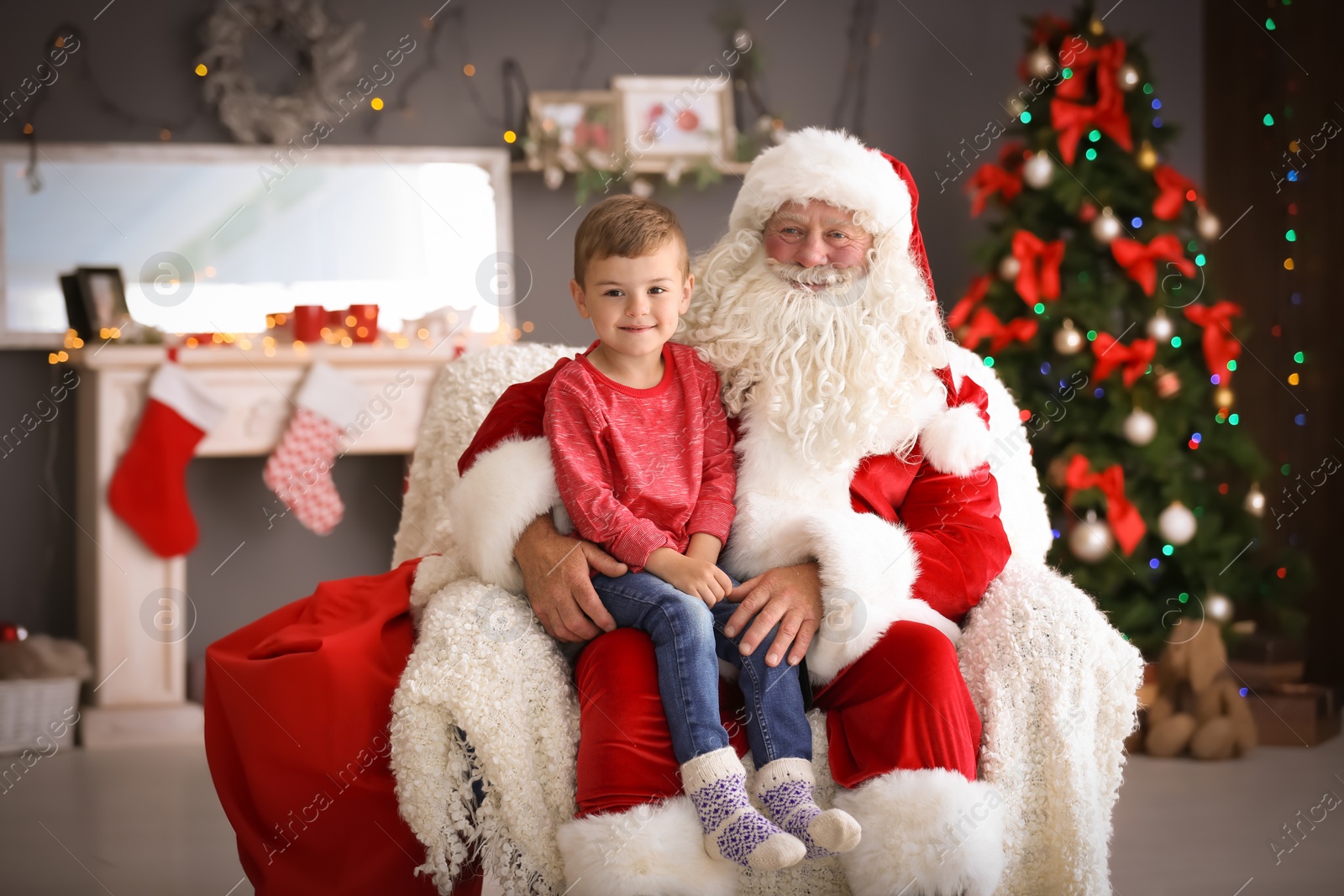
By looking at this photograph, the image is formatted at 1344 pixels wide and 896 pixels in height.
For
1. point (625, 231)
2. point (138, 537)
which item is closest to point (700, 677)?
point (625, 231)

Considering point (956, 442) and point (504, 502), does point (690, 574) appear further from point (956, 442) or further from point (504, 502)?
point (956, 442)

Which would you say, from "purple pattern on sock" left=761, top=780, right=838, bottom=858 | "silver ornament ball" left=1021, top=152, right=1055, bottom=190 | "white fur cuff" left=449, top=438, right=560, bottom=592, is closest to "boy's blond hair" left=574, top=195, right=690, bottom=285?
"white fur cuff" left=449, top=438, right=560, bottom=592

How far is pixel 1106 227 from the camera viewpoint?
379 centimetres

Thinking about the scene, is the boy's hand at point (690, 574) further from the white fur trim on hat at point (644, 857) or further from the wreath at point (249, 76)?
the wreath at point (249, 76)

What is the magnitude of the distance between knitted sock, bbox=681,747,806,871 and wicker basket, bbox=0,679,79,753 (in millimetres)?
2997

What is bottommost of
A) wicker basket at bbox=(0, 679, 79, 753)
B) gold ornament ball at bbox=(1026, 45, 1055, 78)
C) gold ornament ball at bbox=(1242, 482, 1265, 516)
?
wicker basket at bbox=(0, 679, 79, 753)

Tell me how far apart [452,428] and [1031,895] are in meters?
1.44

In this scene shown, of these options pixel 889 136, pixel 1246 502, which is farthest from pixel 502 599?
pixel 889 136

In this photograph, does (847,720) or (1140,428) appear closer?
(847,720)

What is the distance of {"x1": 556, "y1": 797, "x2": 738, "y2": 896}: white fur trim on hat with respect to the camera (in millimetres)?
1673

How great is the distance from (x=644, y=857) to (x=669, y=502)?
60cm

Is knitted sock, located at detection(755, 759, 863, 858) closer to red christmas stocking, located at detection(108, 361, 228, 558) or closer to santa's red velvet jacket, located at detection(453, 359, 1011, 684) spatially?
santa's red velvet jacket, located at detection(453, 359, 1011, 684)

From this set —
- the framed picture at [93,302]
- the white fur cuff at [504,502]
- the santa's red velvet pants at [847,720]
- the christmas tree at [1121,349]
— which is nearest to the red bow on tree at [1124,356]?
the christmas tree at [1121,349]

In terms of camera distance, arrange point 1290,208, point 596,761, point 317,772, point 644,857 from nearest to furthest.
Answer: point 644,857 → point 596,761 → point 317,772 → point 1290,208
